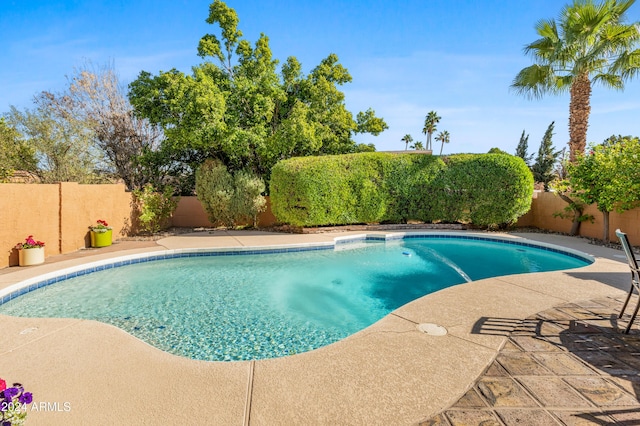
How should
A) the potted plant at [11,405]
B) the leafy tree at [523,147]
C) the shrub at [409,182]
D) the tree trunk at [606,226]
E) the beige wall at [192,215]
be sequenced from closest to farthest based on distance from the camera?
the potted plant at [11,405], the tree trunk at [606,226], the shrub at [409,182], the beige wall at [192,215], the leafy tree at [523,147]

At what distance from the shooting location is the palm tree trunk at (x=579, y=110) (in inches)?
530

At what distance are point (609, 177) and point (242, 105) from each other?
13071mm

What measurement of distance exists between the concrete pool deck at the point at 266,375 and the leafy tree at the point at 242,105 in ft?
30.1

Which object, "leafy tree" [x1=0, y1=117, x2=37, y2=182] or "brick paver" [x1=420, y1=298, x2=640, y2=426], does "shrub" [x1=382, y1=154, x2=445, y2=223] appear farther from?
"leafy tree" [x1=0, y1=117, x2=37, y2=182]

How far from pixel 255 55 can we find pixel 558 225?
14.5 metres

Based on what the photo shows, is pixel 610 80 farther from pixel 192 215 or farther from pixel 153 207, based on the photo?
pixel 153 207

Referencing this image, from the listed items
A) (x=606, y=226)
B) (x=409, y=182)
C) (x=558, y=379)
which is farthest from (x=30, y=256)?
(x=606, y=226)

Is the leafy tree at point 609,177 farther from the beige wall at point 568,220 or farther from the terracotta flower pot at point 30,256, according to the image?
the terracotta flower pot at point 30,256

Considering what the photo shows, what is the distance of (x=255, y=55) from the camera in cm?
1452

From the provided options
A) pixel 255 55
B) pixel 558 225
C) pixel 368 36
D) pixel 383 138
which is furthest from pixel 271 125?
pixel 558 225

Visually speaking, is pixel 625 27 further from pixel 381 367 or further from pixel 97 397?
pixel 97 397

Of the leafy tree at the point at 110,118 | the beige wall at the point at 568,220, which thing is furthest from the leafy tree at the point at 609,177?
the leafy tree at the point at 110,118

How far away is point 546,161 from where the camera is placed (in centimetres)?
2873

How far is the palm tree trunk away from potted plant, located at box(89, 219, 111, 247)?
17527 mm
